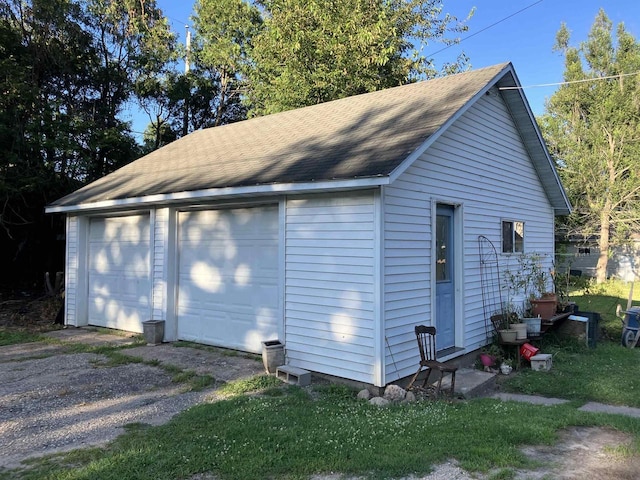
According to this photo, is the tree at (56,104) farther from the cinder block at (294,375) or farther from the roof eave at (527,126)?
the roof eave at (527,126)

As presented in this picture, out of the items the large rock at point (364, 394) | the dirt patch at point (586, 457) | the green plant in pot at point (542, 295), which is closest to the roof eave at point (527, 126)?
the green plant in pot at point (542, 295)

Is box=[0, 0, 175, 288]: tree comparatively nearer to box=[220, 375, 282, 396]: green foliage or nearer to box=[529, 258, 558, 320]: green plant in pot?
box=[220, 375, 282, 396]: green foliage

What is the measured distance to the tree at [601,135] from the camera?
70.6 feet

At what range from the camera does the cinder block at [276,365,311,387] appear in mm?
6113

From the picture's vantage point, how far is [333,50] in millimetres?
17922

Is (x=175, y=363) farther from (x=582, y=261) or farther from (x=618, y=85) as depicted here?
(x=582, y=261)

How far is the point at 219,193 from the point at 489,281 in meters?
4.92

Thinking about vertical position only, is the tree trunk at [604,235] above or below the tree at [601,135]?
below

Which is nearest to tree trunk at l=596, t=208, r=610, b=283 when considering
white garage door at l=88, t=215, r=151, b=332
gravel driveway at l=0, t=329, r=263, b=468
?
gravel driveway at l=0, t=329, r=263, b=468

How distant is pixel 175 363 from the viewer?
716 centimetres

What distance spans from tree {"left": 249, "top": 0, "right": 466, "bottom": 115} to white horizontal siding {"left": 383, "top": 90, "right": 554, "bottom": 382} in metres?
9.03

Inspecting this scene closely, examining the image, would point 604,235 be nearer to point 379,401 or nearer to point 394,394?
point 394,394

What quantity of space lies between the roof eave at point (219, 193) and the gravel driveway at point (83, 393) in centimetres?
253

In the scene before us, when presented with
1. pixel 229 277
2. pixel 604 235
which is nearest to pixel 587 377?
pixel 229 277
